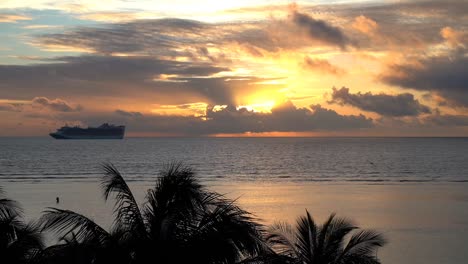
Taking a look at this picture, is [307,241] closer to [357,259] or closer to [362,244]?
Result: [357,259]

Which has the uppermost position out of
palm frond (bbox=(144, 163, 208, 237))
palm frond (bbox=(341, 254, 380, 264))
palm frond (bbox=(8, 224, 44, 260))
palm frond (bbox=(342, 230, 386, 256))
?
palm frond (bbox=(144, 163, 208, 237))

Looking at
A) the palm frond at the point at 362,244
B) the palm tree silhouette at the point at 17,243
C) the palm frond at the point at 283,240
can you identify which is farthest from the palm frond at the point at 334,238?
A: the palm tree silhouette at the point at 17,243

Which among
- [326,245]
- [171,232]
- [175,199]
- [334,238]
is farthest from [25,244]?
[334,238]

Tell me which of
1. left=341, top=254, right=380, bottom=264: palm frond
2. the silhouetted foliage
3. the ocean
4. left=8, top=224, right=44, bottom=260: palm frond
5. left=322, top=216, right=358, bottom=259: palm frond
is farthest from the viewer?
the ocean

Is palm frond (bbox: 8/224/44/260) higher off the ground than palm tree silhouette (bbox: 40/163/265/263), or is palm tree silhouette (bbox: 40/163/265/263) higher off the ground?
palm tree silhouette (bbox: 40/163/265/263)

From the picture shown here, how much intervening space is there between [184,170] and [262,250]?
8.26ft

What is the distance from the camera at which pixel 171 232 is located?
13.2 metres

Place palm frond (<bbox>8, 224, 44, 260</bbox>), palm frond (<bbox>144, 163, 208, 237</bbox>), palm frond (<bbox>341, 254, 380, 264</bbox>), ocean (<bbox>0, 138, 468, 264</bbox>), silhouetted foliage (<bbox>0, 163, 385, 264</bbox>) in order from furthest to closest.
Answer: ocean (<bbox>0, 138, 468, 264</bbox>) < palm frond (<bbox>341, 254, 380, 264</bbox>) < palm frond (<bbox>8, 224, 44, 260</bbox>) < palm frond (<bbox>144, 163, 208, 237</bbox>) < silhouetted foliage (<bbox>0, 163, 385, 264</bbox>)

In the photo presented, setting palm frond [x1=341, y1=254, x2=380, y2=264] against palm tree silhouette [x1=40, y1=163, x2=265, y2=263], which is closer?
palm tree silhouette [x1=40, y1=163, x2=265, y2=263]

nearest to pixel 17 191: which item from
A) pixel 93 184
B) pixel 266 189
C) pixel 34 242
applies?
pixel 93 184

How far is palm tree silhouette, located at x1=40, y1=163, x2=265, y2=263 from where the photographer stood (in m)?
13.2

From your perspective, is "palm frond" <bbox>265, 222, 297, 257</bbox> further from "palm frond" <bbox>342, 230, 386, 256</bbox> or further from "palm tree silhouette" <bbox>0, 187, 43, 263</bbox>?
"palm tree silhouette" <bbox>0, 187, 43, 263</bbox>

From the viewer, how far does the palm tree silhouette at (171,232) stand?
13156mm

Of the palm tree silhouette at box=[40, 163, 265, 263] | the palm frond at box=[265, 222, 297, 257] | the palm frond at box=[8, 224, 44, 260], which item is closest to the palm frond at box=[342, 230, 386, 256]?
the palm frond at box=[265, 222, 297, 257]
